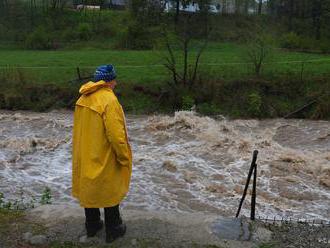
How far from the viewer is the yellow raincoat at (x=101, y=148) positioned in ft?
18.5

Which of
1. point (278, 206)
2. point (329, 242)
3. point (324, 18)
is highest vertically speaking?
point (324, 18)

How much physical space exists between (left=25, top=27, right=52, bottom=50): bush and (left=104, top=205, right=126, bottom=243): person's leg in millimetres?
35532

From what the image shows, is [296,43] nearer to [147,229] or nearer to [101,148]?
[147,229]

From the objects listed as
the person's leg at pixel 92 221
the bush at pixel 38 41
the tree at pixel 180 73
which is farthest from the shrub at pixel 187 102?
the bush at pixel 38 41

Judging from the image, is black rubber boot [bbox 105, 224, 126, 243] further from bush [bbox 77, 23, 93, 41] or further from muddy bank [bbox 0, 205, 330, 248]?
bush [bbox 77, 23, 93, 41]

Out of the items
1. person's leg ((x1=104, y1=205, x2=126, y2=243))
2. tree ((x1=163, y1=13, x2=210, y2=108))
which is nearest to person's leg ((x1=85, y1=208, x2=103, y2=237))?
person's leg ((x1=104, y1=205, x2=126, y2=243))

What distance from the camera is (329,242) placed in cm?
626

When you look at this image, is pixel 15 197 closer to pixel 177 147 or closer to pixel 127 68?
pixel 177 147

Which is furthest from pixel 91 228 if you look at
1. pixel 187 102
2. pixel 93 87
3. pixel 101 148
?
pixel 187 102

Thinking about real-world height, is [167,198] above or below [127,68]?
below

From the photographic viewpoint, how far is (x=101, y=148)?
5.68m

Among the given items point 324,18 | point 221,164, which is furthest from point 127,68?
point 324,18

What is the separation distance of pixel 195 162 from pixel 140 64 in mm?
14834

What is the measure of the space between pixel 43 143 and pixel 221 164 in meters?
5.98
